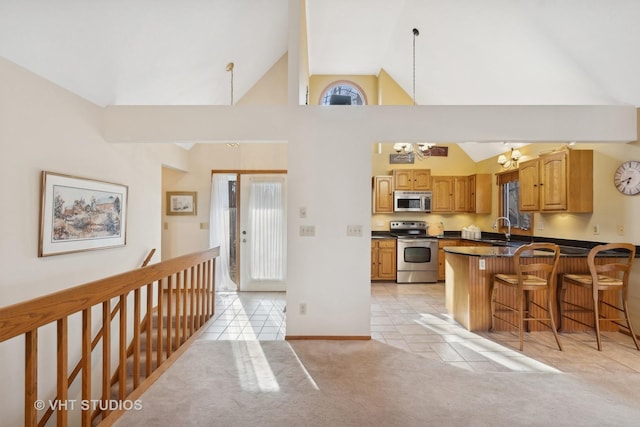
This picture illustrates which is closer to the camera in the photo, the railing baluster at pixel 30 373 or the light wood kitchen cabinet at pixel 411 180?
the railing baluster at pixel 30 373

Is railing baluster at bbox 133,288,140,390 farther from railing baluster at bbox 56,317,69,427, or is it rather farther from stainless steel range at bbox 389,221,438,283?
stainless steel range at bbox 389,221,438,283

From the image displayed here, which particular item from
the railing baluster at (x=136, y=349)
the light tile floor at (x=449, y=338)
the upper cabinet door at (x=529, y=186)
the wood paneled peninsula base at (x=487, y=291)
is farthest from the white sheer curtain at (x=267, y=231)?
the upper cabinet door at (x=529, y=186)

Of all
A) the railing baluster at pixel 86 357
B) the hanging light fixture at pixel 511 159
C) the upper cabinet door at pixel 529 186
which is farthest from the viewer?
the hanging light fixture at pixel 511 159

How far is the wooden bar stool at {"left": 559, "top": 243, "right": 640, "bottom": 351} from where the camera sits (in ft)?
9.56

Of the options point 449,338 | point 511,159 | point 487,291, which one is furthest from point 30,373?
point 511,159

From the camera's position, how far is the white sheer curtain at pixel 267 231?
541cm

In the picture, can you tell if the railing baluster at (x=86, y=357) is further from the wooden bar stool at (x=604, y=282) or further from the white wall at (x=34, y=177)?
the wooden bar stool at (x=604, y=282)

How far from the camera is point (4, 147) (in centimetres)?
223

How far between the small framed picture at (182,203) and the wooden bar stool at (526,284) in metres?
4.69

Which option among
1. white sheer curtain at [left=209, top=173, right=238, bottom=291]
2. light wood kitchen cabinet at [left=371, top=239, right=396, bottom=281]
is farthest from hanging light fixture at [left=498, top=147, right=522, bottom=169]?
white sheer curtain at [left=209, top=173, right=238, bottom=291]

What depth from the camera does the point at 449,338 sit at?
3.27m

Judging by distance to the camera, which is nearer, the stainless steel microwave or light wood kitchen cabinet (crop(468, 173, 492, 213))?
light wood kitchen cabinet (crop(468, 173, 492, 213))

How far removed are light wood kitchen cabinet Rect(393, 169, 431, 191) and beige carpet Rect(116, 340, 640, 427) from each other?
13.3 ft

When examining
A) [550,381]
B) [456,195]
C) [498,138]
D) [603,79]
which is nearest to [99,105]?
[498,138]
